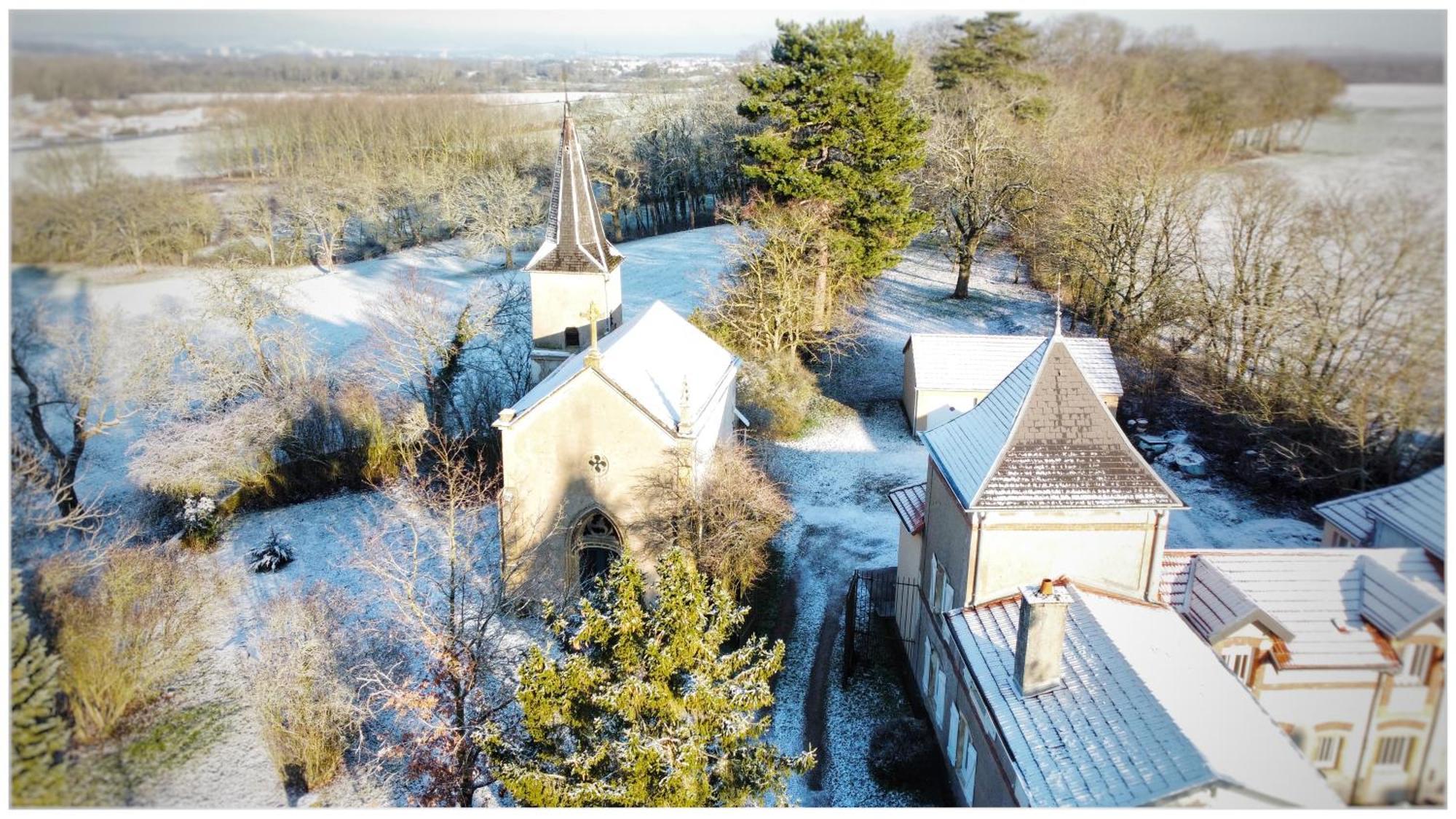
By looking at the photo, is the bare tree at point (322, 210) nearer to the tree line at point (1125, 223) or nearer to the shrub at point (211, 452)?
the shrub at point (211, 452)

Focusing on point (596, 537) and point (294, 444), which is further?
point (294, 444)

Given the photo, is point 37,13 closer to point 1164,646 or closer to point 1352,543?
point 1164,646

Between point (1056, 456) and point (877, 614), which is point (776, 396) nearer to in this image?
point (877, 614)

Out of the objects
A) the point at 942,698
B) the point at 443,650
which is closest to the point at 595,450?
the point at 443,650

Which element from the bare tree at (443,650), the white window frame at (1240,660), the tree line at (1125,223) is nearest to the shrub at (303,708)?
the bare tree at (443,650)

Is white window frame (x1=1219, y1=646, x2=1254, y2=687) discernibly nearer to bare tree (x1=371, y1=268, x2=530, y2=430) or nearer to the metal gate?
the metal gate

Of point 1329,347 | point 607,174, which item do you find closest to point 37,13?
point 1329,347

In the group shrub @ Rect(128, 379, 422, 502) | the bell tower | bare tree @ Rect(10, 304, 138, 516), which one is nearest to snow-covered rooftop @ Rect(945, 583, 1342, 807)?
bare tree @ Rect(10, 304, 138, 516)
